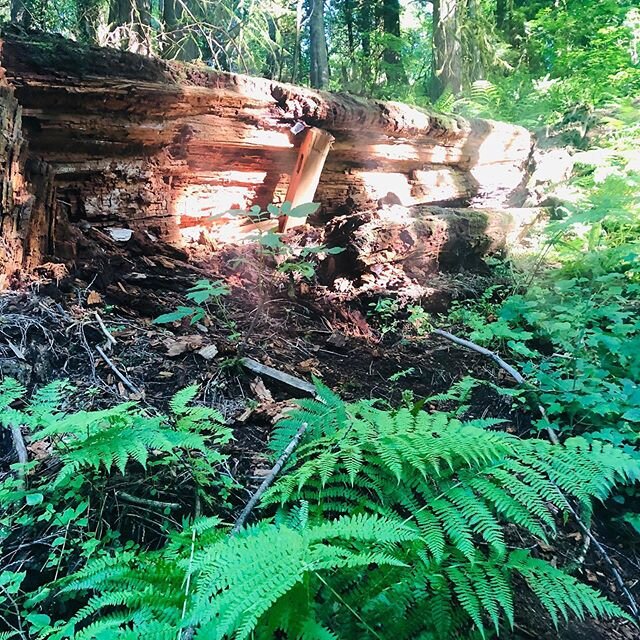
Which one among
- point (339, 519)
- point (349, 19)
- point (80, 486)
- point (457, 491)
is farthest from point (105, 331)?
point (349, 19)

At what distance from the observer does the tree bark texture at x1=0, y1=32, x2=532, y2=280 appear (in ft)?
11.0

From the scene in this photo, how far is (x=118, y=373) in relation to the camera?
8.20ft

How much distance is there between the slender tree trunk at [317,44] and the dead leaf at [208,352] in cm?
1014

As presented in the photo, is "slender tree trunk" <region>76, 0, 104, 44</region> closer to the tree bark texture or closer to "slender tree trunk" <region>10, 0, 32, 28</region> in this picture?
"slender tree trunk" <region>10, 0, 32, 28</region>

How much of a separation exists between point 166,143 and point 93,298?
6.00ft

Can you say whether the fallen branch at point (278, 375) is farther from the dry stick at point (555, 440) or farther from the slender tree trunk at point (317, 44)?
the slender tree trunk at point (317, 44)

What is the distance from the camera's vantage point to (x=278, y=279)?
4.16 metres

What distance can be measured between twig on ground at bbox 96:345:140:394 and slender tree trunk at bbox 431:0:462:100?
10.9 m

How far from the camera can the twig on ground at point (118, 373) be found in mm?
2434

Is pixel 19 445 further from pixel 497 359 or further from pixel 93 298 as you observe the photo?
pixel 497 359

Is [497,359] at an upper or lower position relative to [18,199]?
lower

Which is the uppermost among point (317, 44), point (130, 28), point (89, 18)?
point (317, 44)

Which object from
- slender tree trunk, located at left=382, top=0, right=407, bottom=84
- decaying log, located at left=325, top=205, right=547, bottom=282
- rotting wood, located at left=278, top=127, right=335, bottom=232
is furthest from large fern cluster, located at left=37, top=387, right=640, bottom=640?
slender tree trunk, located at left=382, top=0, right=407, bottom=84

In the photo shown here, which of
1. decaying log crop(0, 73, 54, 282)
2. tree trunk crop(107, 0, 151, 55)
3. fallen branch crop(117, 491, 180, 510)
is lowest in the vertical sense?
fallen branch crop(117, 491, 180, 510)
